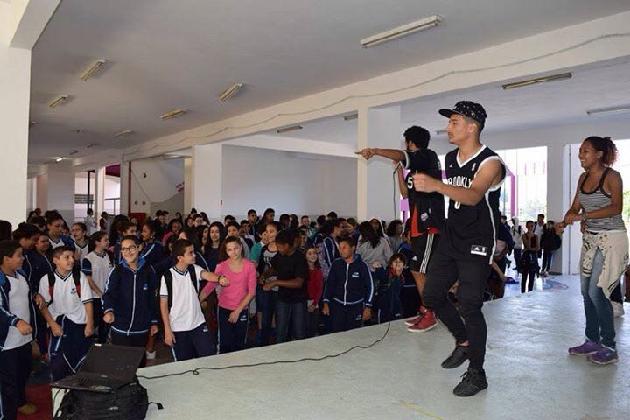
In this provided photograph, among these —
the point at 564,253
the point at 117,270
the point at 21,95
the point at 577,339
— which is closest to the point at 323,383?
the point at 117,270

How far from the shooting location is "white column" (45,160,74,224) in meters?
23.5

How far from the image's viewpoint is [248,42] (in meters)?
6.39

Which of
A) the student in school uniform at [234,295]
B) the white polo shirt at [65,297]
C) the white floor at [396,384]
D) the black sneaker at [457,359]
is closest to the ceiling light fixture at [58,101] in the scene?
the white polo shirt at [65,297]

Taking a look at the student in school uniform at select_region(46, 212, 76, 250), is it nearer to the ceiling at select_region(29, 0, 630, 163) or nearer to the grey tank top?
the ceiling at select_region(29, 0, 630, 163)

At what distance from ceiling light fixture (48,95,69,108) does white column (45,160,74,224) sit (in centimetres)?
1386

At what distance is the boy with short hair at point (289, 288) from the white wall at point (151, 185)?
13.5m

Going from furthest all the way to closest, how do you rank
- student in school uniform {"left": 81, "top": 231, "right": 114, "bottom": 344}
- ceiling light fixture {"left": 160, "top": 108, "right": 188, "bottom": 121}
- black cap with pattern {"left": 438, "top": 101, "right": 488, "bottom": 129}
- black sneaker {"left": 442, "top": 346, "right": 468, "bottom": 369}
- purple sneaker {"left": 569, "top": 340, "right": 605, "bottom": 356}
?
ceiling light fixture {"left": 160, "top": 108, "right": 188, "bottom": 121} → student in school uniform {"left": 81, "top": 231, "right": 114, "bottom": 344} → purple sneaker {"left": 569, "top": 340, "right": 605, "bottom": 356} → black sneaker {"left": 442, "top": 346, "right": 468, "bottom": 369} → black cap with pattern {"left": 438, "top": 101, "right": 488, "bottom": 129}

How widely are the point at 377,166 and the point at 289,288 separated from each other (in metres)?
3.98

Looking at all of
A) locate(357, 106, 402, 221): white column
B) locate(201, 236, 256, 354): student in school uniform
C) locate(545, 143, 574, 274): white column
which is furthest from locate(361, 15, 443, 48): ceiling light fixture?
locate(545, 143, 574, 274): white column

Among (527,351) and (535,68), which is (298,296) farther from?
(535,68)

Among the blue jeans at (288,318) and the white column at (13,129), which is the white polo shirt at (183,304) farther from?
the white column at (13,129)

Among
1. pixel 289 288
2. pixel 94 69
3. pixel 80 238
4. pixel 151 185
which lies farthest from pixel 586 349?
pixel 151 185

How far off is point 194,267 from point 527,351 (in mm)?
2530

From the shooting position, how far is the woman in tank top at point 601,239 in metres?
3.15
